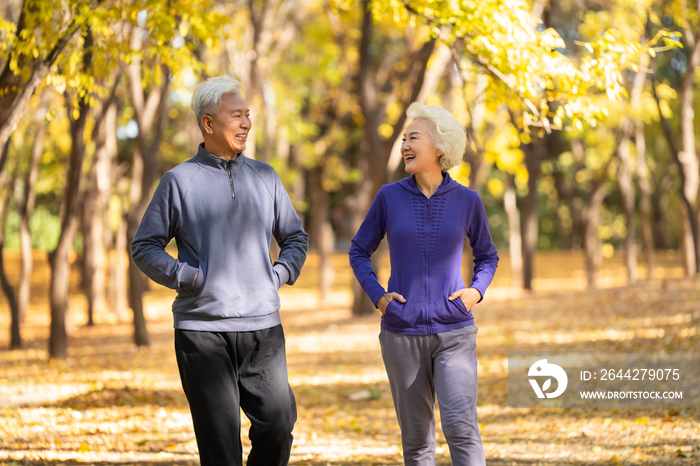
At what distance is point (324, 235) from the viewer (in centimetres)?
1923

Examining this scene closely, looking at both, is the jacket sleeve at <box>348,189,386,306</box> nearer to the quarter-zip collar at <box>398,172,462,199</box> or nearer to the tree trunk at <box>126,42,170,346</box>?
the quarter-zip collar at <box>398,172,462,199</box>

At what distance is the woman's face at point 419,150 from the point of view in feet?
11.1

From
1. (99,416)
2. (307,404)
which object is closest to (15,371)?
(99,416)

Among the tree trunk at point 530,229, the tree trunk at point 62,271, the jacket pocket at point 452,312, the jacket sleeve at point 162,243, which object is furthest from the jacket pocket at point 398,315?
the tree trunk at point 530,229

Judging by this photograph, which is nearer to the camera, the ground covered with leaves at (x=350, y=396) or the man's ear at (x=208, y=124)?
the man's ear at (x=208, y=124)

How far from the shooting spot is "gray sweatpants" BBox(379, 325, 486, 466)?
323 centimetres

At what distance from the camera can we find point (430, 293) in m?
3.26

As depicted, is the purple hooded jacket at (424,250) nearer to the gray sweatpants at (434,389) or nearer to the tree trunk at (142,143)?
the gray sweatpants at (434,389)

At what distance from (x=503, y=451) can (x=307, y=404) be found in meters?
3.04

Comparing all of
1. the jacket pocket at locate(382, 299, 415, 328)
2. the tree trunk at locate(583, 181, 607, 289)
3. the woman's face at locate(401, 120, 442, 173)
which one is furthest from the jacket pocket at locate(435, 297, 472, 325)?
the tree trunk at locate(583, 181, 607, 289)

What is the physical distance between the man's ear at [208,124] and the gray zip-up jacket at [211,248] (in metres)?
0.10

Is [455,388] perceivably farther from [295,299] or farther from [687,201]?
[295,299]

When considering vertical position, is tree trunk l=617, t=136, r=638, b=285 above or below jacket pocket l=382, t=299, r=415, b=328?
above

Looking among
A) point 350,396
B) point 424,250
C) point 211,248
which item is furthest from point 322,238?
point 211,248
